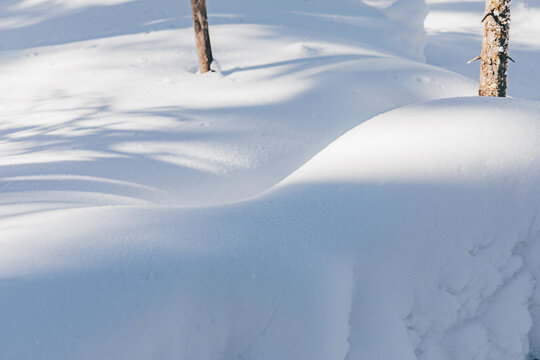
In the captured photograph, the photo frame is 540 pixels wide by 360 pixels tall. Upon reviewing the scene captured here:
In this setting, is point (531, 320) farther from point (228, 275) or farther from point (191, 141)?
point (191, 141)

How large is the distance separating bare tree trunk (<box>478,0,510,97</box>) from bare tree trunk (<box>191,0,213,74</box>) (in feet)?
12.9

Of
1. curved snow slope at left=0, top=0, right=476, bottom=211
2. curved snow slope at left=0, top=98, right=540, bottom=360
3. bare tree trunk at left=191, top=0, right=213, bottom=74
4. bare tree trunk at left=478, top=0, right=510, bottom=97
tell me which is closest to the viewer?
curved snow slope at left=0, top=98, right=540, bottom=360

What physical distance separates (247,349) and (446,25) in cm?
1447

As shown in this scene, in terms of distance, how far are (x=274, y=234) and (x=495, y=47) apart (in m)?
3.83

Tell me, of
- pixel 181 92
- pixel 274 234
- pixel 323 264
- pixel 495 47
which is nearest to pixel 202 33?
pixel 181 92

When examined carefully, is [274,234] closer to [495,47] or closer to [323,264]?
[323,264]

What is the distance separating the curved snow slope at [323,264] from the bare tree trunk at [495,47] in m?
1.72

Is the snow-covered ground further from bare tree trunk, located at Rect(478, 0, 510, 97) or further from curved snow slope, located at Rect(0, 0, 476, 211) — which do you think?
bare tree trunk, located at Rect(478, 0, 510, 97)

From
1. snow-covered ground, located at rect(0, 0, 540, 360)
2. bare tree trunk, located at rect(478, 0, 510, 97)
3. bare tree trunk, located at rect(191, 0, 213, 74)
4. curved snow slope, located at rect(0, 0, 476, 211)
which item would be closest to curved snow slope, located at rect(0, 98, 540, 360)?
snow-covered ground, located at rect(0, 0, 540, 360)

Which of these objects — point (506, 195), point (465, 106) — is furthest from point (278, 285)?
point (465, 106)

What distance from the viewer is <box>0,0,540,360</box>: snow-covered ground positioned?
221 cm

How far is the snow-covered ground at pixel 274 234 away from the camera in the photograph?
7.26ft

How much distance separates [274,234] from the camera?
266 centimetres

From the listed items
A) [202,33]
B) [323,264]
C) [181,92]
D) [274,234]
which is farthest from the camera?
[202,33]
